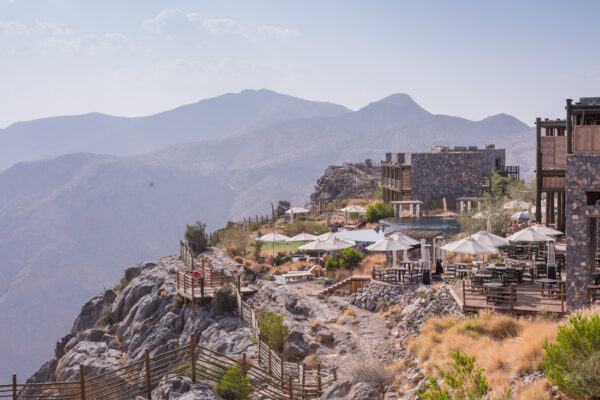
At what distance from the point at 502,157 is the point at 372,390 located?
49.7m

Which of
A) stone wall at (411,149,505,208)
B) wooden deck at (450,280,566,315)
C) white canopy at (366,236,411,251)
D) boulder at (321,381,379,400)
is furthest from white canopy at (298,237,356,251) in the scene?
stone wall at (411,149,505,208)

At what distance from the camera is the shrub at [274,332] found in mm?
18062

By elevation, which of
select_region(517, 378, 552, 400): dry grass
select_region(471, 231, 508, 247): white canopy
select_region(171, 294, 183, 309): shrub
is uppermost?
select_region(471, 231, 508, 247): white canopy

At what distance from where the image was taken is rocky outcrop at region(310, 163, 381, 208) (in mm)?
69375

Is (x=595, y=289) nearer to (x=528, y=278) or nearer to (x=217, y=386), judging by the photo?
(x=528, y=278)

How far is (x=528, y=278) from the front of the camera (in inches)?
743

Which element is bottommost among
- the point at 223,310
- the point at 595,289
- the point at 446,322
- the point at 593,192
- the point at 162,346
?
the point at 162,346

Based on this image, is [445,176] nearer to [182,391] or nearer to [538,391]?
[182,391]

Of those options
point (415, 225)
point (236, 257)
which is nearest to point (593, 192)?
point (236, 257)

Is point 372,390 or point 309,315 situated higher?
point 372,390

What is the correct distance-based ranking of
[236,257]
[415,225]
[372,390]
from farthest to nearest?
1. [415,225]
2. [236,257]
3. [372,390]

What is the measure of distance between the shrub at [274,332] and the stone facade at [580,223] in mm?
8669

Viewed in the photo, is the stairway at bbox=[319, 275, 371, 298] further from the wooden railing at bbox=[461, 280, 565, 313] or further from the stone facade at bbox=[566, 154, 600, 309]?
the stone facade at bbox=[566, 154, 600, 309]

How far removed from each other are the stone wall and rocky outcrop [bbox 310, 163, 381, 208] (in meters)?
13.8
